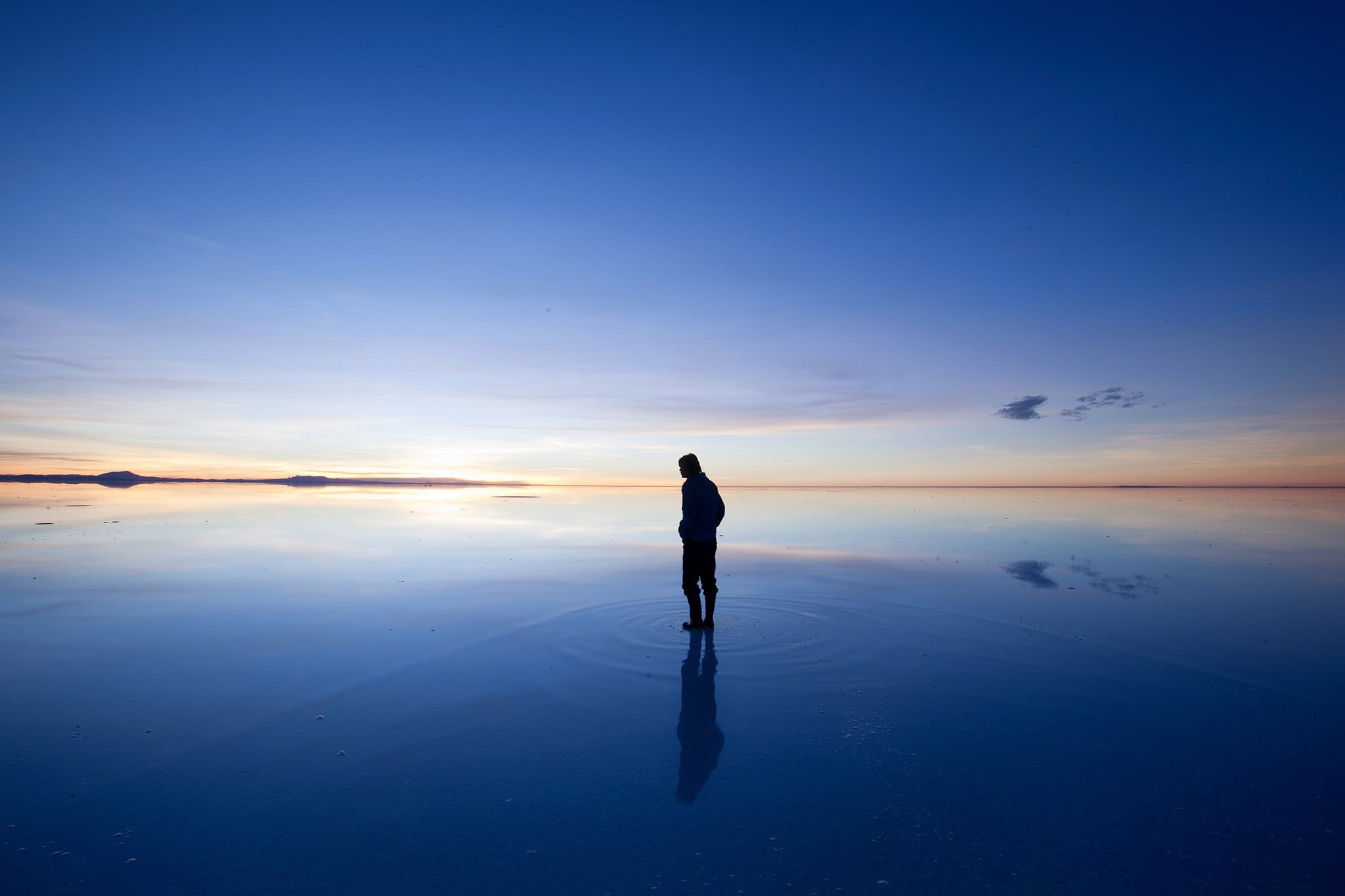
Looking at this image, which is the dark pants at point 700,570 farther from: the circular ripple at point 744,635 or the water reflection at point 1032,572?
the water reflection at point 1032,572

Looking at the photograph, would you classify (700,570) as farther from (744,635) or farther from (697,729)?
(697,729)

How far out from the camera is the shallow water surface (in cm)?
366

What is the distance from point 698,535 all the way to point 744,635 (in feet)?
5.08

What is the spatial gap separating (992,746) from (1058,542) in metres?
17.3

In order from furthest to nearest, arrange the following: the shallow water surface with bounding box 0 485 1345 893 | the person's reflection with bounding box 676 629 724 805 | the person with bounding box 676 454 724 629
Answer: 1. the person with bounding box 676 454 724 629
2. the person's reflection with bounding box 676 629 724 805
3. the shallow water surface with bounding box 0 485 1345 893

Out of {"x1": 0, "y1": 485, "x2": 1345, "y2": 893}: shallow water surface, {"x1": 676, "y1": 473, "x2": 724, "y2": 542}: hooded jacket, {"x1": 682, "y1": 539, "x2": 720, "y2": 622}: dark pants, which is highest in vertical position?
{"x1": 676, "y1": 473, "x2": 724, "y2": 542}: hooded jacket

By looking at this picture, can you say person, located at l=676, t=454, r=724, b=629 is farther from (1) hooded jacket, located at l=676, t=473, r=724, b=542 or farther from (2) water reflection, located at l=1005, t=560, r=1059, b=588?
(2) water reflection, located at l=1005, t=560, r=1059, b=588

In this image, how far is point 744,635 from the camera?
8672mm

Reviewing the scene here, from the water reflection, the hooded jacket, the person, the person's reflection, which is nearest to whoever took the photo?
the person's reflection

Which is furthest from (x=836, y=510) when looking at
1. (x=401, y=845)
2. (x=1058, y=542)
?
(x=401, y=845)

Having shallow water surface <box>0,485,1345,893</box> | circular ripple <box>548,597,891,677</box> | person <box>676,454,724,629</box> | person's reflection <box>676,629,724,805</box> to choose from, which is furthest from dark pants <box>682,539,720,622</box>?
person's reflection <box>676,629,724,805</box>

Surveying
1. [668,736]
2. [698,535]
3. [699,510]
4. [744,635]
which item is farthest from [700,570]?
[668,736]

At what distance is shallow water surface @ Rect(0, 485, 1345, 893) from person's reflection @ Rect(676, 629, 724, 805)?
43mm

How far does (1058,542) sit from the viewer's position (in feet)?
64.8
